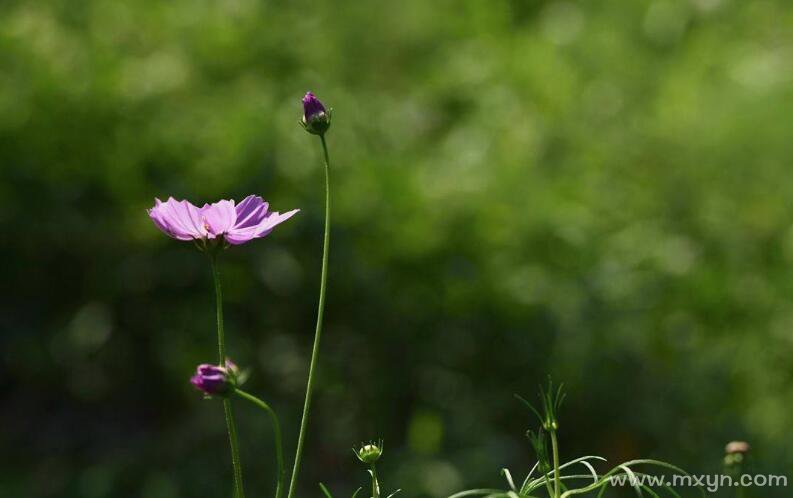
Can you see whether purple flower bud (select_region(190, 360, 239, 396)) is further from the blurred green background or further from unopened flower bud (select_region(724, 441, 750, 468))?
the blurred green background

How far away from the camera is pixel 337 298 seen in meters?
2.39

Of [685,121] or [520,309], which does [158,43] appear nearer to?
[520,309]

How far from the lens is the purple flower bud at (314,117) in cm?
85

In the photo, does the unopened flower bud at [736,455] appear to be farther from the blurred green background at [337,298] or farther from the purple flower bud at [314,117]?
the blurred green background at [337,298]

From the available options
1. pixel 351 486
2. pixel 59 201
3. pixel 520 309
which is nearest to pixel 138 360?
pixel 59 201

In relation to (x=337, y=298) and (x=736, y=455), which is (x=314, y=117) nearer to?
(x=736, y=455)

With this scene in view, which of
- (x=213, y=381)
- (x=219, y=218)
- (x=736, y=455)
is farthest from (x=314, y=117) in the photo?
(x=736, y=455)

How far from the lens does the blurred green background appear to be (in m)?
2.29

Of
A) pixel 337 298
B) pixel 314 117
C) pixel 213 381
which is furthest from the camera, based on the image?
pixel 337 298

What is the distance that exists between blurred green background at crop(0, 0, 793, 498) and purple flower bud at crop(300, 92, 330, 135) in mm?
1321

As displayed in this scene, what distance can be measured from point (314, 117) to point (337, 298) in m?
1.55

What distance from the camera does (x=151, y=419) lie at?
2.41 m

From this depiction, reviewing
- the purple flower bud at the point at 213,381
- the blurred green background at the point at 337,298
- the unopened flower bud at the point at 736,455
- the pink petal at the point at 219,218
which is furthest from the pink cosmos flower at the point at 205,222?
the blurred green background at the point at 337,298

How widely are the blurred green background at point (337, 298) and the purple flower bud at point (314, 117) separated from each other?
1.32 meters
